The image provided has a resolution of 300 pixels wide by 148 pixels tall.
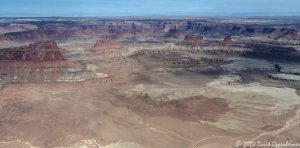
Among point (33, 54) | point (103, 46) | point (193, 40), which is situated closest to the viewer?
point (33, 54)

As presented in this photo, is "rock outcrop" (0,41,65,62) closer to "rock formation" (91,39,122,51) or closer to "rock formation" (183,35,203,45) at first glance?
"rock formation" (91,39,122,51)

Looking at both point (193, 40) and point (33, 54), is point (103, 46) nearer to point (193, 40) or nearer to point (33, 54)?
point (193, 40)

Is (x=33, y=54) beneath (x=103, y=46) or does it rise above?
above

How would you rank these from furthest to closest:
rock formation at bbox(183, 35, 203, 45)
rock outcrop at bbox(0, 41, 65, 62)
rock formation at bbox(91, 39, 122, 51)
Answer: rock formation at bbox(183, 35, 203, 45)
rock formation at bbox(91, 39, 122, 51)
rock outcrop at bbox(0, 41, 65, 62)

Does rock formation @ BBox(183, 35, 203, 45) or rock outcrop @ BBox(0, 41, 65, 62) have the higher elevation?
rock outcrop @ BBox(0, 41, 65, 62)

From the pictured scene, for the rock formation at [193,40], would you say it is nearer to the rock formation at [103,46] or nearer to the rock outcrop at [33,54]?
the rock formation at [103,46]

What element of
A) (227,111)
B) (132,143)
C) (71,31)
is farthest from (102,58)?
(71,31)

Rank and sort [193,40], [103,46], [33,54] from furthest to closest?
[193,40] < [103,46] < [33,54]

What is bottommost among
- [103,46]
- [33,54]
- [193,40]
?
[103,46]

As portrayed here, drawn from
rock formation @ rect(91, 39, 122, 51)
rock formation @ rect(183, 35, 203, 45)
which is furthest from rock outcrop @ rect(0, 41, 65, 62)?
rock formation @ rect(183, 35, 203, 45)

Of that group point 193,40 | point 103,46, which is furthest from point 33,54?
point 193,40

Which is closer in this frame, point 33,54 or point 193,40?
point 33,54

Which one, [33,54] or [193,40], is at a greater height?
[33,54]

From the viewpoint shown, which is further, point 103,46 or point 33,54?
point 103,46
